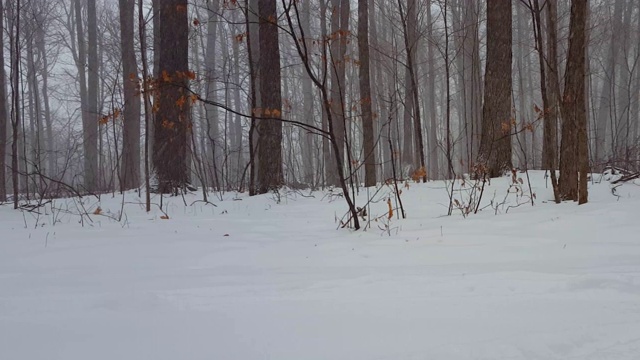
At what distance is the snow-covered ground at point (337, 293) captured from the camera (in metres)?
1.18

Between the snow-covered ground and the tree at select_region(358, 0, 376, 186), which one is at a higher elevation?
the tree at select_region(358, 0, 376, 186)

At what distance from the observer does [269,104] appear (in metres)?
6.93

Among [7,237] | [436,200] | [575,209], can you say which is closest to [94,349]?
[7,237]

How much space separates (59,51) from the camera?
22.8m

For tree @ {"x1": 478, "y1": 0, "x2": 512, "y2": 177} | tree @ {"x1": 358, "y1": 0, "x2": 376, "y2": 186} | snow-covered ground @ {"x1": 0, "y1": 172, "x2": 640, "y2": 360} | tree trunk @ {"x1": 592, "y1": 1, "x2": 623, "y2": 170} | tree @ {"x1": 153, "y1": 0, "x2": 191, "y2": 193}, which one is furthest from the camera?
tree @ {"x1": 358, "y1": 0, "x2": 376, "y2": 186}

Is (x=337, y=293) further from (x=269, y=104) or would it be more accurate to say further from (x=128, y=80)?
(x=128, y=80)

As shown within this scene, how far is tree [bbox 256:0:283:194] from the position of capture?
22.3ft

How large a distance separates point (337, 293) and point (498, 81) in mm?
5801

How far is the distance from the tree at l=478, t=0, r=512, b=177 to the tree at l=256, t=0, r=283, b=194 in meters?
3.20

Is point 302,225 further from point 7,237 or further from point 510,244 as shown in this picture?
point 7,237

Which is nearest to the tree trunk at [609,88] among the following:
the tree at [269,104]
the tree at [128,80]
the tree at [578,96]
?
the tree at [578,96]

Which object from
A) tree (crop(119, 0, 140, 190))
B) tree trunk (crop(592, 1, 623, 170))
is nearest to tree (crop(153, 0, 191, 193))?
tree (crop(119, 0, 140, 190))

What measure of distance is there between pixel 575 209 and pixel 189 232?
9.58ft

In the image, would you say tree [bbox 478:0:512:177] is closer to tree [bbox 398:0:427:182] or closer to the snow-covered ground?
tree [bbox 398:0:427:182]
